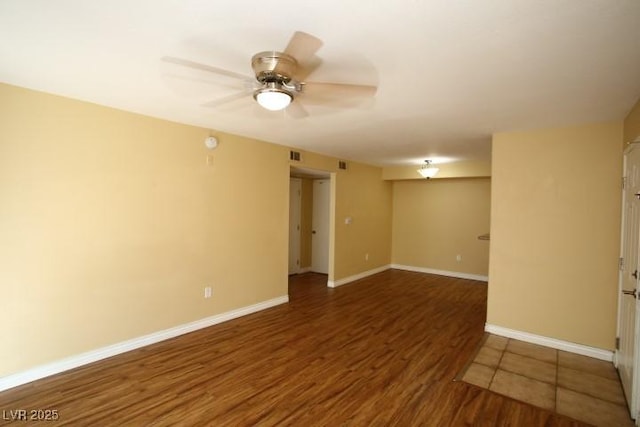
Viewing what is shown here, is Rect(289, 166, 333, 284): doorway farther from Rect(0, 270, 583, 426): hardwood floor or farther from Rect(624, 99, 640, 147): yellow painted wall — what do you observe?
Rect(624, 99, 640, 147): yellow painted wall

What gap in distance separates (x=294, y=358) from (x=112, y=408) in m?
1.49

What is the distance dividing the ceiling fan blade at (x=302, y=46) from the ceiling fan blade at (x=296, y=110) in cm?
93

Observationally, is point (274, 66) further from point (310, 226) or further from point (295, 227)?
point (310, 226)

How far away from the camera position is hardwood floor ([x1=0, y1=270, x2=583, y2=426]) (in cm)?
220

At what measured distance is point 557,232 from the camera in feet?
11.1

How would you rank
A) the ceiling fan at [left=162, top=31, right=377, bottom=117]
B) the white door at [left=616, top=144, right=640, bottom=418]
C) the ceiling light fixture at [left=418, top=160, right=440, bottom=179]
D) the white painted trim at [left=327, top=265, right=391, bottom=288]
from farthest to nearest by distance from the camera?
the ceiling light fixture at [left=418, top=160, right=440, bottom=179] < the white painted trim at [left=327, top=265, right=391, bottom=288] < the white door at [left=616, top=144, right=640, bottom=418] < the ceiling fan at [left=162, top=31, right=377, bottom=117]

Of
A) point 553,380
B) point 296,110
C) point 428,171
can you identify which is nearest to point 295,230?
point 428,171

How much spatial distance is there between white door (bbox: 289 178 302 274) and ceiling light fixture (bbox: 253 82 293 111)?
4.79 metres

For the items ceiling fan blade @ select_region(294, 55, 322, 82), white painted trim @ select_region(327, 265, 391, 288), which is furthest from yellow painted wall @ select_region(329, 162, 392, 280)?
ceiling fan blade @ select_region(294, 55, 322, 82)

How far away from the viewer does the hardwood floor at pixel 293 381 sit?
220cm

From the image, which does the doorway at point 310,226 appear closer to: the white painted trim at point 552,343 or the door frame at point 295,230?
the door frame at point 295,230

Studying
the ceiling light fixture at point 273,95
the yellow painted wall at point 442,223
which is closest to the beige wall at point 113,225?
the ceiling light fixture at point 273,95

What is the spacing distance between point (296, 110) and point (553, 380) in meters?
3.34

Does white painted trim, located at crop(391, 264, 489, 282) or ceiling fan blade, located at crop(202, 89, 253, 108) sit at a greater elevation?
ceiling fan blade, located at crop(202, 89, 253, 108)
